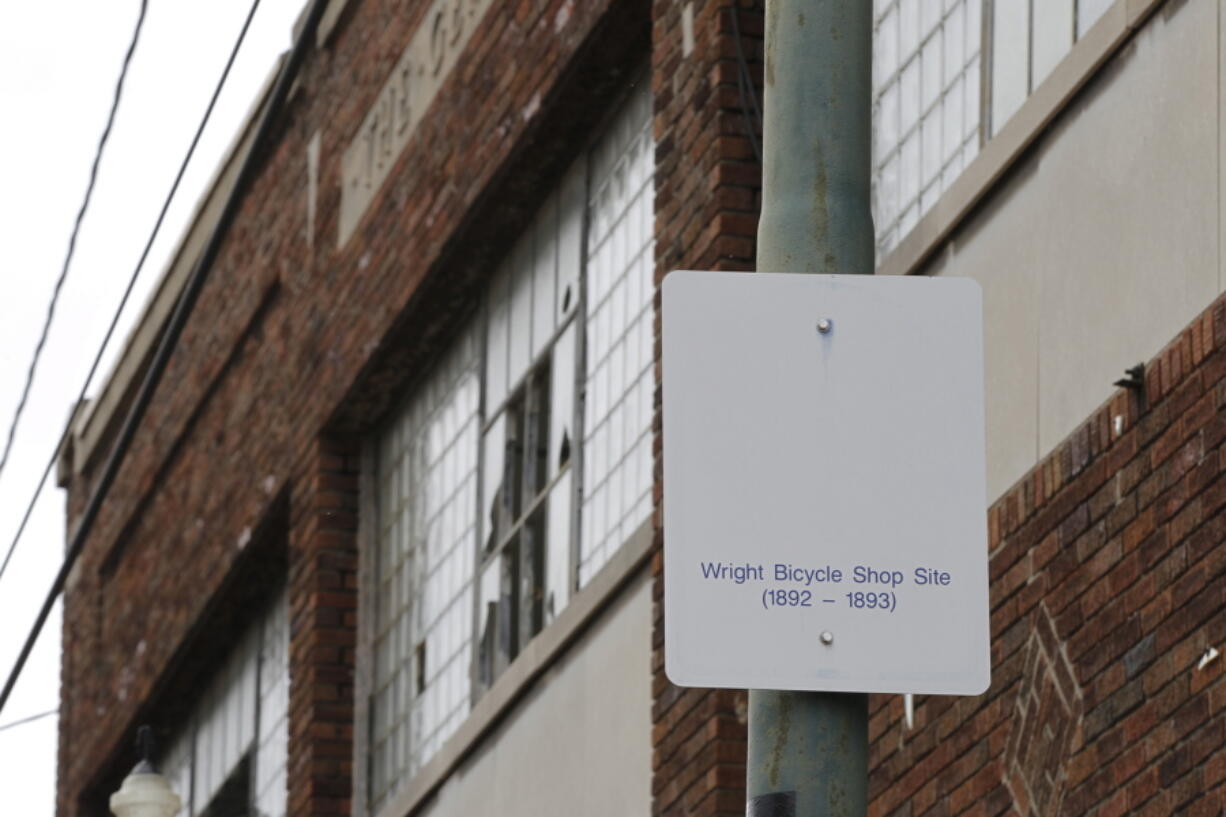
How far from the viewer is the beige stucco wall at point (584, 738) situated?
1193cm

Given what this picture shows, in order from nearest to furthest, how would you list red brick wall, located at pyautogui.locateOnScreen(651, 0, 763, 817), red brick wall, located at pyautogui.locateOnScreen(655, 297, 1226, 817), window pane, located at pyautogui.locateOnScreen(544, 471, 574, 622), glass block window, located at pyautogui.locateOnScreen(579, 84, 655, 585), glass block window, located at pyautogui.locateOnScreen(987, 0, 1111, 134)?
red brick wall, located at pyautogui.locateOnScreen(655, 297, 1226, 817), glass block window, located at pyautogui.locateOnScreen(987, 0, 1111, 134), red brick wall, located at pyautogui.locateOnScreen(651, 0, 763, 817), glass block window, located at pyautogui.locateOnScreen(579, 84, 655, 585), window pane, located at pyautogui.locateOnScreen(544, 471, 574, 622)

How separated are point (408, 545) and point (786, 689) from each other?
38.7 ft

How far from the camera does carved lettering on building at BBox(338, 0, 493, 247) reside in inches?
593

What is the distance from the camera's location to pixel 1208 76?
310 inches

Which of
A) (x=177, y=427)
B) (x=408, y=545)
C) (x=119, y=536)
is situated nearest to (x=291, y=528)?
(x=408, y=545)

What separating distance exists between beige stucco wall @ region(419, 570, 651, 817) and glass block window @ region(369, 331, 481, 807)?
88 centimetres

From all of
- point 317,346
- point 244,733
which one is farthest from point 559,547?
point 244,733

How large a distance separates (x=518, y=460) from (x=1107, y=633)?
6.66 metres

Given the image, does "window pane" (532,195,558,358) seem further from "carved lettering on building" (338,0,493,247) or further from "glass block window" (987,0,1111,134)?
"glass block window" (987,0,1111,134)

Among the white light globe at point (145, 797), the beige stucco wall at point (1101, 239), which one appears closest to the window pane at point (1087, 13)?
the beige stucco wall at point (1101, 239)

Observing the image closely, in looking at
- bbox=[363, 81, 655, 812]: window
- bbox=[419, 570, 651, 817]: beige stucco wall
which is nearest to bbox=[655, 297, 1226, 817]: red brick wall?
bbox=[419, 570, 651, 817]: beige stucco wall

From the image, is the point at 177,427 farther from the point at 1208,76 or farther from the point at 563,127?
the point at 1208,76

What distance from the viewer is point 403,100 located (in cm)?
1594

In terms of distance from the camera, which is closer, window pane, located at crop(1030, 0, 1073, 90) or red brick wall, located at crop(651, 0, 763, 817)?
window pane, located at crop(1030, 0, 1073, 90)
